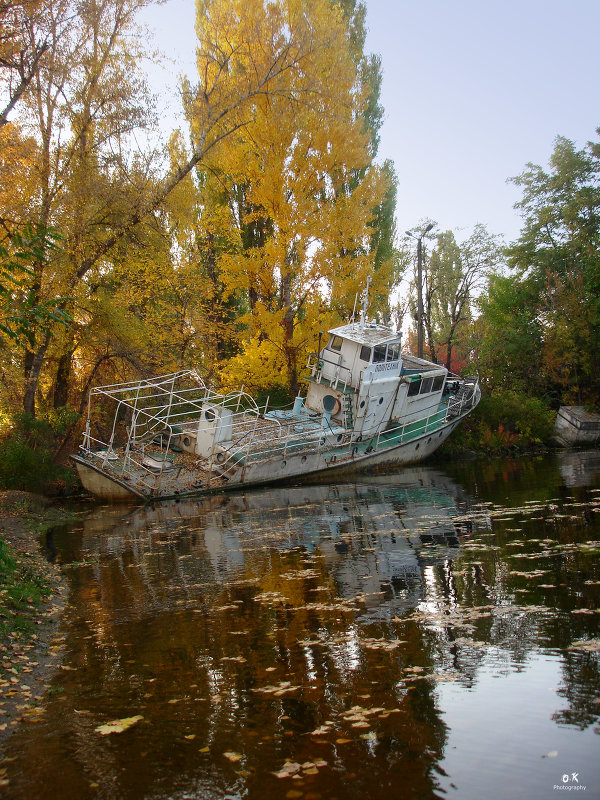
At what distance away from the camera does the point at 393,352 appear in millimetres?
23562

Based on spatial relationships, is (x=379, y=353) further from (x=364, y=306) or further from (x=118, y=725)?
(x=118, y=725)

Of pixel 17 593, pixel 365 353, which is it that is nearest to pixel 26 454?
pixel 17 593

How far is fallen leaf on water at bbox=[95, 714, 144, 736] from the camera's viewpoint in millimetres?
4141

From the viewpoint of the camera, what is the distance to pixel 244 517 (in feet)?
47.6

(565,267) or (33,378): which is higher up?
(565,267)

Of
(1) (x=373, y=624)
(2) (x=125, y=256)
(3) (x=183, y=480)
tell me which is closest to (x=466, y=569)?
(1) (x=373, y=624)

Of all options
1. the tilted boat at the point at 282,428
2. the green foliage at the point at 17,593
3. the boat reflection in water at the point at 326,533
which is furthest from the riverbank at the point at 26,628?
the tilted boat at the point at 282,428

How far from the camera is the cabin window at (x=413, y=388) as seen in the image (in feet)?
81.3

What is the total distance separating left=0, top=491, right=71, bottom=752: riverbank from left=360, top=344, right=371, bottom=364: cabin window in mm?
13918

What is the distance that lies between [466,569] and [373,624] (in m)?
2.29

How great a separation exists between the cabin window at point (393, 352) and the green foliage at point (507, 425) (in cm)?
768

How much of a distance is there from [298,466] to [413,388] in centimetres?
615

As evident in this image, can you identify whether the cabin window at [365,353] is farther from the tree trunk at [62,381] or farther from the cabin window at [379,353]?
the tree trunk at [62,381]

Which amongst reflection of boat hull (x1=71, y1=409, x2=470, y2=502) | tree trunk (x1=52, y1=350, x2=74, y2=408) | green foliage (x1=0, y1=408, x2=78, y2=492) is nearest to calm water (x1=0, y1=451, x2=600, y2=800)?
green foliage (x1=0, y1=408, x2=78, y2=492)
